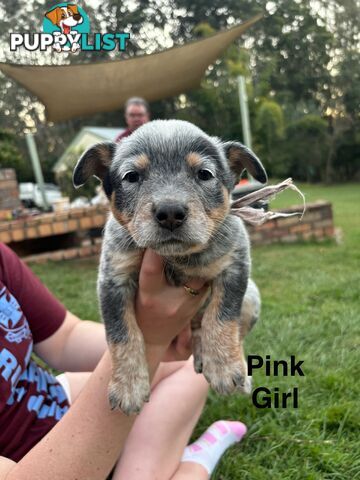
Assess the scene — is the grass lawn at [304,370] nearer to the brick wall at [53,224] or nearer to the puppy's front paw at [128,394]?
the puppy's front paw at [128,394]

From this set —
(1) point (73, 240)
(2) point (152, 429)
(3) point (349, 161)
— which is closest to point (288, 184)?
(2) point (152, 429)

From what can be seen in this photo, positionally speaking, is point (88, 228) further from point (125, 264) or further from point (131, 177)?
point (131, 177)

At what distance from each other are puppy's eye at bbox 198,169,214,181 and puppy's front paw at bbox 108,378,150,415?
2.69 ft

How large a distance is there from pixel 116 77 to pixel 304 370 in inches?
266

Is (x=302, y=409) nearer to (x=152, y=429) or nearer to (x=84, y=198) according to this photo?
(x=152, y=429)

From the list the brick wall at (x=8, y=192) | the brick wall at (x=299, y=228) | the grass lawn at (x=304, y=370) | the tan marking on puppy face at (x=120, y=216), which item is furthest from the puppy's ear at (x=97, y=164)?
the brick wall at (x=8, y=192)

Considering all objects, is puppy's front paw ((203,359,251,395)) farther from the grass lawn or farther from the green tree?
the green tree

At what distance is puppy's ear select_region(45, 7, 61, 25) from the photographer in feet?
15.2

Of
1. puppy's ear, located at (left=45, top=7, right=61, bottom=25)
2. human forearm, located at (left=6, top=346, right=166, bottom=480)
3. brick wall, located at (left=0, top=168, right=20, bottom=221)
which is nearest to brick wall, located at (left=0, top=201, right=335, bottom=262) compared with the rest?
brick wall, located at (left=0, top=168, right=20, bottom=221)

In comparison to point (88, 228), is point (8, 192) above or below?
above

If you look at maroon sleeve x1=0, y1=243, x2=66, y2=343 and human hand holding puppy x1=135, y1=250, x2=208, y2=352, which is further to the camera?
maroon sleeve x1=0, y1=243, x2=66, y2=343

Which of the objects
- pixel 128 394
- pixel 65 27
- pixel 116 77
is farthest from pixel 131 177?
pixel 116 77

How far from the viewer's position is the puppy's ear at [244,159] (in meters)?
1.89

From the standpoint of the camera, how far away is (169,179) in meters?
1.58
